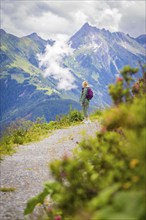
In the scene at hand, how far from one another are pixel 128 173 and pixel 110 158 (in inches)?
20.5

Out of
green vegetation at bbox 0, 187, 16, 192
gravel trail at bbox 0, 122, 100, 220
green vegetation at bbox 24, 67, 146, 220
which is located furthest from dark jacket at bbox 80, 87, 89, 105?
green vegetation at bbox 24, 67, 146, 220

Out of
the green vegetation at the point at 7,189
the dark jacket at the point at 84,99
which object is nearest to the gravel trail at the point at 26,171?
the green vegetation at the point at 7,189

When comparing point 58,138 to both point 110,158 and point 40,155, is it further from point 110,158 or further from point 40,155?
point 110,158

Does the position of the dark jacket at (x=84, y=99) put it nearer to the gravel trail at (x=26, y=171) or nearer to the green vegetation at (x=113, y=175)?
the gravel trail at (x=26, y=171)

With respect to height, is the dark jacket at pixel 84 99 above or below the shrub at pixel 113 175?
above

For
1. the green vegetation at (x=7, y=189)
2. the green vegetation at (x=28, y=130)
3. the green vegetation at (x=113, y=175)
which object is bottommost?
the green vegetation at (x=113, y=175)

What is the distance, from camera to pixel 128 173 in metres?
3.22

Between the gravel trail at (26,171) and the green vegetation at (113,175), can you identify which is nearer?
the green vegetation at (113,175)

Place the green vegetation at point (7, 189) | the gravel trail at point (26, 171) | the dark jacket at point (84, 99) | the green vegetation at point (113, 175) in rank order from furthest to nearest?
the dark jacket at point (84, 99)
the green vegetation at point (7, 189)
the gravel trail at point (26, 171)
the green vegetation at point (113, 175)

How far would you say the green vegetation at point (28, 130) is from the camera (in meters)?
19.4

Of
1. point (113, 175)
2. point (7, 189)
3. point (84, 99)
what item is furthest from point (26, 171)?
point (84, 99)

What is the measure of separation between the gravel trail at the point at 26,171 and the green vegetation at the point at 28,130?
0.70m

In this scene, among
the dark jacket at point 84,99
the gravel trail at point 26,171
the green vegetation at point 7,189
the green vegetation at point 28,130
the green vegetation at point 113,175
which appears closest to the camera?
the green vegetation at point 113,175

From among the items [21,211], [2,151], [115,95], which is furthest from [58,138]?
[115,95]
